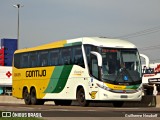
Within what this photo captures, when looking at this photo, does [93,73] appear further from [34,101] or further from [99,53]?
[34,101]

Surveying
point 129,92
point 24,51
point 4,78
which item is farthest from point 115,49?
point 4,78

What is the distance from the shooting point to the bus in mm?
24922

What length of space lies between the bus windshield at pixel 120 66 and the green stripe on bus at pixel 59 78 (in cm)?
286

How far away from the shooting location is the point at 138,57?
26.0m

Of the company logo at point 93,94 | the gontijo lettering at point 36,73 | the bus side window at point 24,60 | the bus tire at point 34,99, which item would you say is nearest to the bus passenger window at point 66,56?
the gontijo lettering at point 36,73

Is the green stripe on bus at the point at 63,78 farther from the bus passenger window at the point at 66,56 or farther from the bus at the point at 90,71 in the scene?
the bus passenger window at the point at 66,56

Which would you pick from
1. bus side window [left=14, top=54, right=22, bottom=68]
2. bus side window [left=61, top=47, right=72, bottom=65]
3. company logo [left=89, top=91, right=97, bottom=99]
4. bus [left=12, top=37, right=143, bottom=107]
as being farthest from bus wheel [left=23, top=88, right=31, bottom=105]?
company logo [left=89, top=91, right=97, bottom=99]

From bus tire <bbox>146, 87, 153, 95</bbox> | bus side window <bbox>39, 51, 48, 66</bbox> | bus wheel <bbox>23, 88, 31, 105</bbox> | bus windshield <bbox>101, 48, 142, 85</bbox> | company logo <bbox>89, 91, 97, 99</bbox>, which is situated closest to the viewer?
bus windshield <bbox>101, 48, 142, 85</bbox>

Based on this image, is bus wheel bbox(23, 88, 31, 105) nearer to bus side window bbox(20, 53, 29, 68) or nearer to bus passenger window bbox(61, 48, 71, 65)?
bus side window bbox(20, 53, 29, 68)

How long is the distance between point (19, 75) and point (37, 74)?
3.00 meters

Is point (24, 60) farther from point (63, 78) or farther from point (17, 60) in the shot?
point (63, 78)

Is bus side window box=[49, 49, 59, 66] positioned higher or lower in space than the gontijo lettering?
higher

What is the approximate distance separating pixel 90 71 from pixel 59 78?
142 inches

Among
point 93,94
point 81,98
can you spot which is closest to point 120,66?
point 93,94
